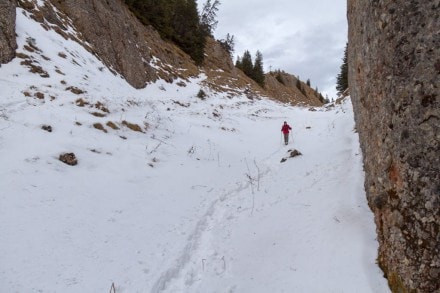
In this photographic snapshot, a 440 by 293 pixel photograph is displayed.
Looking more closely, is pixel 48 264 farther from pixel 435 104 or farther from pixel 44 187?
pixel 435 104

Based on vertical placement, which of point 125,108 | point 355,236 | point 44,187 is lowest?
point 355,236

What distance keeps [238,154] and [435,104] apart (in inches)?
457

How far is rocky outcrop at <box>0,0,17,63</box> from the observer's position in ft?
48.5

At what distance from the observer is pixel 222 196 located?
1006 cm

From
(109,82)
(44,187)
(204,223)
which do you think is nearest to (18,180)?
(44,187)

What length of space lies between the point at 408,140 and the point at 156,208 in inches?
236

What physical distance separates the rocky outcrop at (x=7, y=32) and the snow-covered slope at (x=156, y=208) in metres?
0.53

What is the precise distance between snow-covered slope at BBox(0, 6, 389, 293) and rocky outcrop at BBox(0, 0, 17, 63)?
53 cm

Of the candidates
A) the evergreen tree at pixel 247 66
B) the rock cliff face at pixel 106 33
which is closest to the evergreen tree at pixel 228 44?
the evergreen tree at pixel 247 66

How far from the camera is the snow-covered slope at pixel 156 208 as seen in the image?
222 inches

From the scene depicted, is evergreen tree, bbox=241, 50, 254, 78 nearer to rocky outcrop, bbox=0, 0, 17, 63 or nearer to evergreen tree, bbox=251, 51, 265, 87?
evergreen tree, bbox=251, 51, 265, 87

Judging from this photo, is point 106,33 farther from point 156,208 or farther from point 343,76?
point 343,76

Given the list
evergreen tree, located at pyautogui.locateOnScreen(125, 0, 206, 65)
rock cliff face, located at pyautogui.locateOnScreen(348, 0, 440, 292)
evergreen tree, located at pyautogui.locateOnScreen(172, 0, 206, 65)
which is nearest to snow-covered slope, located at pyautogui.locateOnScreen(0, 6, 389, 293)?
rock cliff face, located at pyautogui.locateOnScreen(348, 0, 440, 292)

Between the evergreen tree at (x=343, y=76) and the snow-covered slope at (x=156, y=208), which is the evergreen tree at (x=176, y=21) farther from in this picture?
the snow-covered slope at (x=156, y=208)
